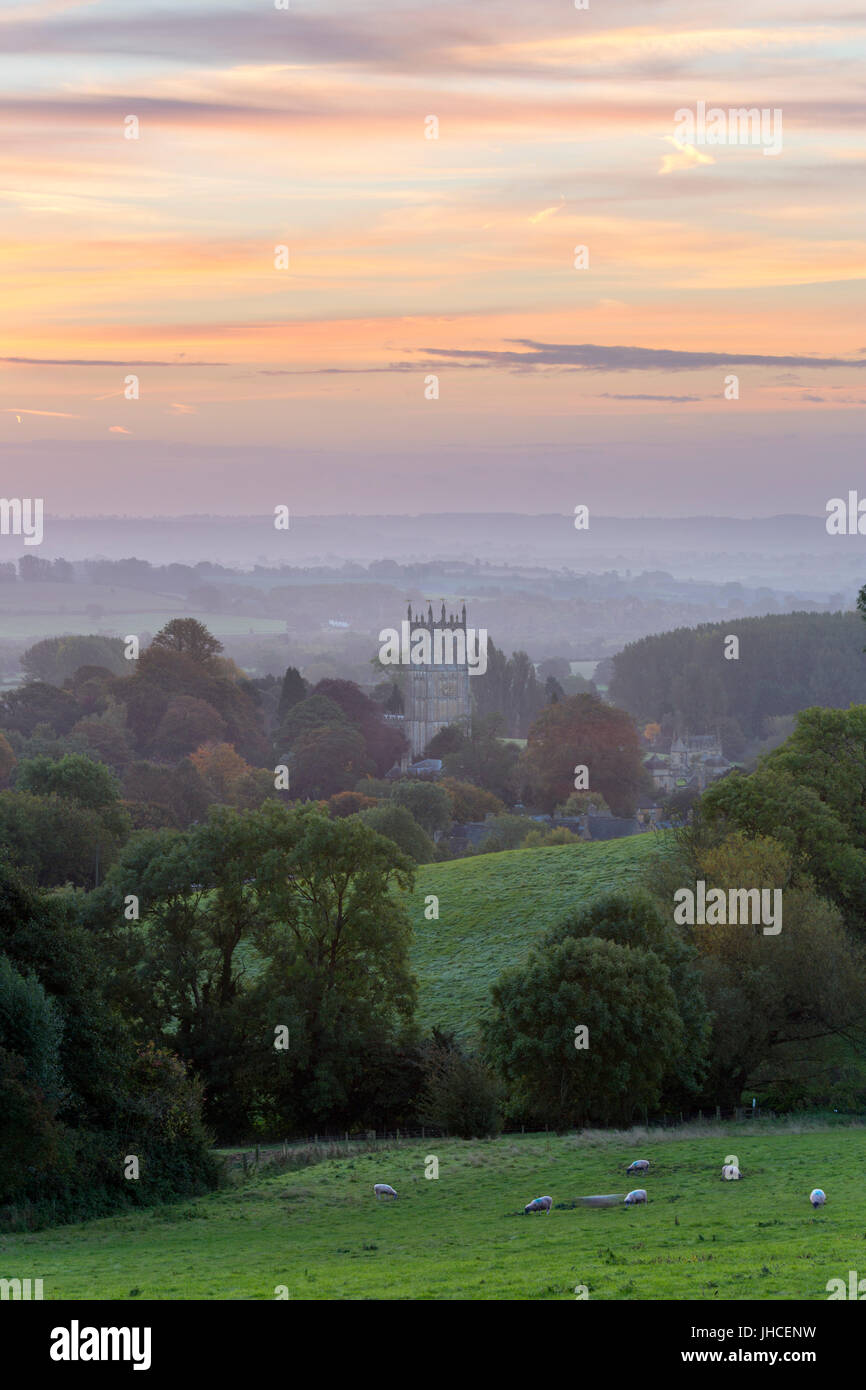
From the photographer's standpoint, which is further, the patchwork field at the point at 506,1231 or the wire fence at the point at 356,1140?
the wire fence at the point at 356,1140

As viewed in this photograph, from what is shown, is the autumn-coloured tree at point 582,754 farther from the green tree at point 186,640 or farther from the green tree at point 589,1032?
the green tree at point 589,1032

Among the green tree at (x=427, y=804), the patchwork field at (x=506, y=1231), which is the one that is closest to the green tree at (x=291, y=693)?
the green tree at (x=427, y=804)

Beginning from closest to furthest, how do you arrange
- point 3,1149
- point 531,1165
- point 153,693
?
point 3,1149 → point 531,1165 → point 153,693

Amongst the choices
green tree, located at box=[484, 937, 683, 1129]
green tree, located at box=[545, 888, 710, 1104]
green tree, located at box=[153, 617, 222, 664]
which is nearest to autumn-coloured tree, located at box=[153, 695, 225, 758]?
green tree, located at box=[153, 617, 222, 664]

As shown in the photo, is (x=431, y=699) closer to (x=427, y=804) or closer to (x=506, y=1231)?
(x=427, y=804)
